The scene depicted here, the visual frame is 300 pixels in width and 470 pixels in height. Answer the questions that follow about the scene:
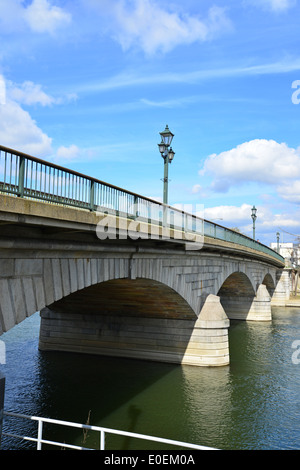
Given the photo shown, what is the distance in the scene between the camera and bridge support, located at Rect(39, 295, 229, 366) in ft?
71.9

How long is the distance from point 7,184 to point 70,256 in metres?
3.37

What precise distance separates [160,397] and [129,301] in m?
4.94

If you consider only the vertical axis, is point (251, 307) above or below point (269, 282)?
below

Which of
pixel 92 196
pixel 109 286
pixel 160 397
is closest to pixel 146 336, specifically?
pixel 160 397

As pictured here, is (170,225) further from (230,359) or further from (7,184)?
(230,359)

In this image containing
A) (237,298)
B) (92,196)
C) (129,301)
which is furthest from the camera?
(237,298)

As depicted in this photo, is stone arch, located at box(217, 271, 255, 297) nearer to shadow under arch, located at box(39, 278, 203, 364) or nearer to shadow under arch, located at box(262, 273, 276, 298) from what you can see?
shadow under arch, located at box(262, 273, 276, 298)

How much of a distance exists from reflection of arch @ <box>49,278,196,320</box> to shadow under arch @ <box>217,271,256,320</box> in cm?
1830

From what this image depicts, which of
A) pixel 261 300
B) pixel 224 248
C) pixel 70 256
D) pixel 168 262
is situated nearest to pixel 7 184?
pixel 70 256

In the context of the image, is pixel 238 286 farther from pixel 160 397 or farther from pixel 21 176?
pixel 21 176

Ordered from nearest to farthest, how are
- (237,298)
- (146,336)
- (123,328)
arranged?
(146,336), (123,328), (237,298)

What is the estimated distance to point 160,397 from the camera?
1736 cm

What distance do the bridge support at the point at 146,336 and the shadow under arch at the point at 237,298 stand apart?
683 inches

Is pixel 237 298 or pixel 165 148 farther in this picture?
pixel 237 298
